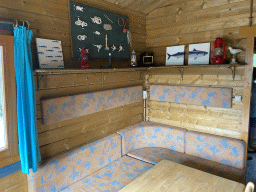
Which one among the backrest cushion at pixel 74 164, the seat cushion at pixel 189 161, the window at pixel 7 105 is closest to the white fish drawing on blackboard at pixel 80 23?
the window at pixel 7 105

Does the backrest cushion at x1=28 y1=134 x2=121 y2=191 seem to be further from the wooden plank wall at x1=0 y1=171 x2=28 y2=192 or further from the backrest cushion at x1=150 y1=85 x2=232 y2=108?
the backrest cushion at x1=150 y1=85 x2=232 y2=108

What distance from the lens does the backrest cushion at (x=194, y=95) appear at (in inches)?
101

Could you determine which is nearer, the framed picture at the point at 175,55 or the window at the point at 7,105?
the window at the point at 7,105

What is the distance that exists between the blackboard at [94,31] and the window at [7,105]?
0.67 metres

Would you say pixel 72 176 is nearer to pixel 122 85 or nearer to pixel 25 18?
pixel 122 85

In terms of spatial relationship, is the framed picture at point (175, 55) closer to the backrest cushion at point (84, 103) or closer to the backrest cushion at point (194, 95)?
the backrest cushion at point (194, 95)

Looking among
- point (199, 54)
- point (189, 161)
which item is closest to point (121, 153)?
point (189, 161)

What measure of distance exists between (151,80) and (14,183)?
87.9 inches

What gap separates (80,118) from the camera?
7.80ft

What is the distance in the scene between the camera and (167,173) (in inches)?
71.9

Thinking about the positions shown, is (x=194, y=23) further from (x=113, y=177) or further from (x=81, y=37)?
(x=113, y=177)

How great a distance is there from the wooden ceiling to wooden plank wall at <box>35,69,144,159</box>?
2.91 feet

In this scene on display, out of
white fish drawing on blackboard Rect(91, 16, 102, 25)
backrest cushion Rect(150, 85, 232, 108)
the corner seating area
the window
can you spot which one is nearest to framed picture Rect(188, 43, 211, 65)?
backrest cushion Rect(150, 85, 232, 108)

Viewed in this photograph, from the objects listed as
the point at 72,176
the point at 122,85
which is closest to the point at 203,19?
the point at 122,85
